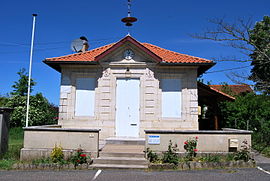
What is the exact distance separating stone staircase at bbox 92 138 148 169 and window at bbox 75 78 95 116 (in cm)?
251

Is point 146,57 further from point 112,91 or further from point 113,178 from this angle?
point 113,178

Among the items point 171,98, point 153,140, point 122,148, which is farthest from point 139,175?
point 171,98

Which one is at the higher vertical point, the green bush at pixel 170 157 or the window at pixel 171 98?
the window at pixel 171 98

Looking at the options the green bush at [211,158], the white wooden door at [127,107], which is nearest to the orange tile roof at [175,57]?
the white wooden door at [127,107]

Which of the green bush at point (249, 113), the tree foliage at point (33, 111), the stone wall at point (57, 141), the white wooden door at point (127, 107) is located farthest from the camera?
the tree foliage at point (33, 111)

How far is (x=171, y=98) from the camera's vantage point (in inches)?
424

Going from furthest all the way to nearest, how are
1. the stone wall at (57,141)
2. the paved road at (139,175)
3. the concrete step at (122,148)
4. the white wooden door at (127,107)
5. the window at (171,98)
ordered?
the window at (171,98), the white wooden door at (127,107), the concrete step at (122,148), the stone wall at (57,141), the paved road at (139,175)

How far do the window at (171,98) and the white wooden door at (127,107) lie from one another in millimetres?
1242

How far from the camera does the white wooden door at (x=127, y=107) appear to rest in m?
10.5

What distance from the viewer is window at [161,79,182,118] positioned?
422 inches

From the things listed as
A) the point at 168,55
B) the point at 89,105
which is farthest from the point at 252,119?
the point at 89,105

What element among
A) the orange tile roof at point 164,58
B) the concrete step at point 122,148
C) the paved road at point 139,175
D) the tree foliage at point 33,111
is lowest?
the paved road at point 139,175

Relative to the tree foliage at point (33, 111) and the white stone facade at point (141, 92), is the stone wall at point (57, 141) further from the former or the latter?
the tree foliage at point (33, 111)

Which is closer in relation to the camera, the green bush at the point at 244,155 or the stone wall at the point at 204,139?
the green bush at the point at 244,155
